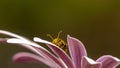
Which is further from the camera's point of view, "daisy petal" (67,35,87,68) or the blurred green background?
the blurred green background

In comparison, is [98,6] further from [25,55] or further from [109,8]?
[25,55]

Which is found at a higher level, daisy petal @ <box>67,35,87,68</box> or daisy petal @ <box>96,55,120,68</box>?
daisy petal @ <box>67,35,87,68</box>

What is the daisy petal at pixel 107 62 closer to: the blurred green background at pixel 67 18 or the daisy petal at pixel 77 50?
the daisy petal at pixel 77 50

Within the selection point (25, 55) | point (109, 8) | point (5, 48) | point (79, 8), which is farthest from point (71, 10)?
point (25, 55)

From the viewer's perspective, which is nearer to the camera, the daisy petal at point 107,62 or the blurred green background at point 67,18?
the daisy petal at point 107,62

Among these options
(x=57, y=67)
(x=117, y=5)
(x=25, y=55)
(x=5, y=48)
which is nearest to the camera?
(x=57, y=67)

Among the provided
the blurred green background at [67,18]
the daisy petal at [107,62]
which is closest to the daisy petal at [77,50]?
the daisy petal at [107,62]

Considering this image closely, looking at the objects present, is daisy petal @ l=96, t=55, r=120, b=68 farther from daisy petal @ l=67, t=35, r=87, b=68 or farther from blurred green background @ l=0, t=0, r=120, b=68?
blurred green background @ l=0, t=0, r=120, b=68

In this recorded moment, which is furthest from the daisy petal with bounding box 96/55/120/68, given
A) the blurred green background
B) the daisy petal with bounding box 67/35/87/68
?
the blurred green background
